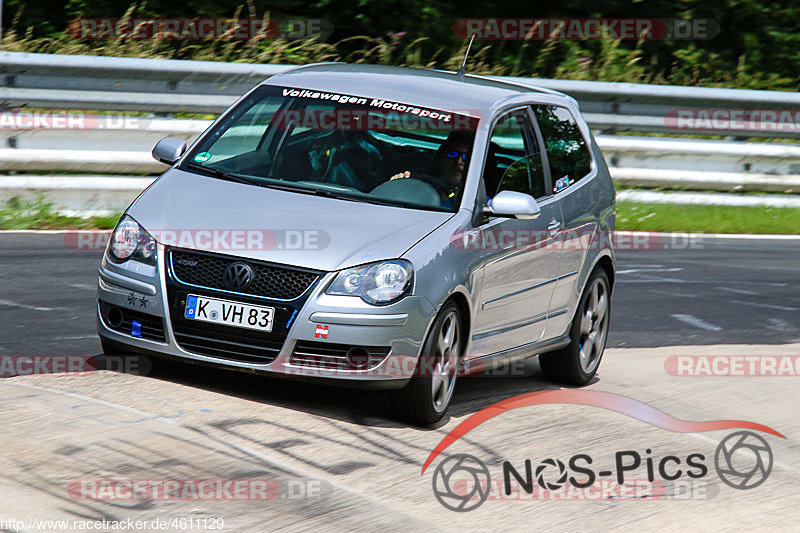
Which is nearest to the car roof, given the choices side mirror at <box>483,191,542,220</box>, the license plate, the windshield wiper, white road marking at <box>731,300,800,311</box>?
side mirror at <box>483,191,542,220</box>

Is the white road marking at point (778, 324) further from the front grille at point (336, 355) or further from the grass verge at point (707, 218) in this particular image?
the front grille at point (336, 355)

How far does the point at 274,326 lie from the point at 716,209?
33.4ft

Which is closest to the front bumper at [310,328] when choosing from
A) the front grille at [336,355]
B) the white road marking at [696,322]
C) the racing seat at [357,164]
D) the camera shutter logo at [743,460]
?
the front grille at [336,355]

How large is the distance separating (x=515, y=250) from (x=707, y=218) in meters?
8.48

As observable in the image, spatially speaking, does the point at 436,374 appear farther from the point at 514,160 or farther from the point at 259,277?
the point at 514,160

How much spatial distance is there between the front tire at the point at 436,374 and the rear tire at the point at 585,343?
1530mm

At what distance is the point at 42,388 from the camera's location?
637cm

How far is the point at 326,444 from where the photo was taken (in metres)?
5.92

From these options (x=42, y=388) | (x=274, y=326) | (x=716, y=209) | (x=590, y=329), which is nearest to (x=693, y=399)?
(x=590, y=329)

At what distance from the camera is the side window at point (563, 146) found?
7902mm

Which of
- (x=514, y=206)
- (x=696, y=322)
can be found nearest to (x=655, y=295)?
(x=696, y=322)

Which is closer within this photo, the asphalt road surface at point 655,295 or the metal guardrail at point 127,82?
the asphalt road surface at point 655,295

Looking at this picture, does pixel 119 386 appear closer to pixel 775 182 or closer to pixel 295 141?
pixel 295 141

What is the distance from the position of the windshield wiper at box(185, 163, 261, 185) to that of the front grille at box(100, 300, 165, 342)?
3.19 ft
